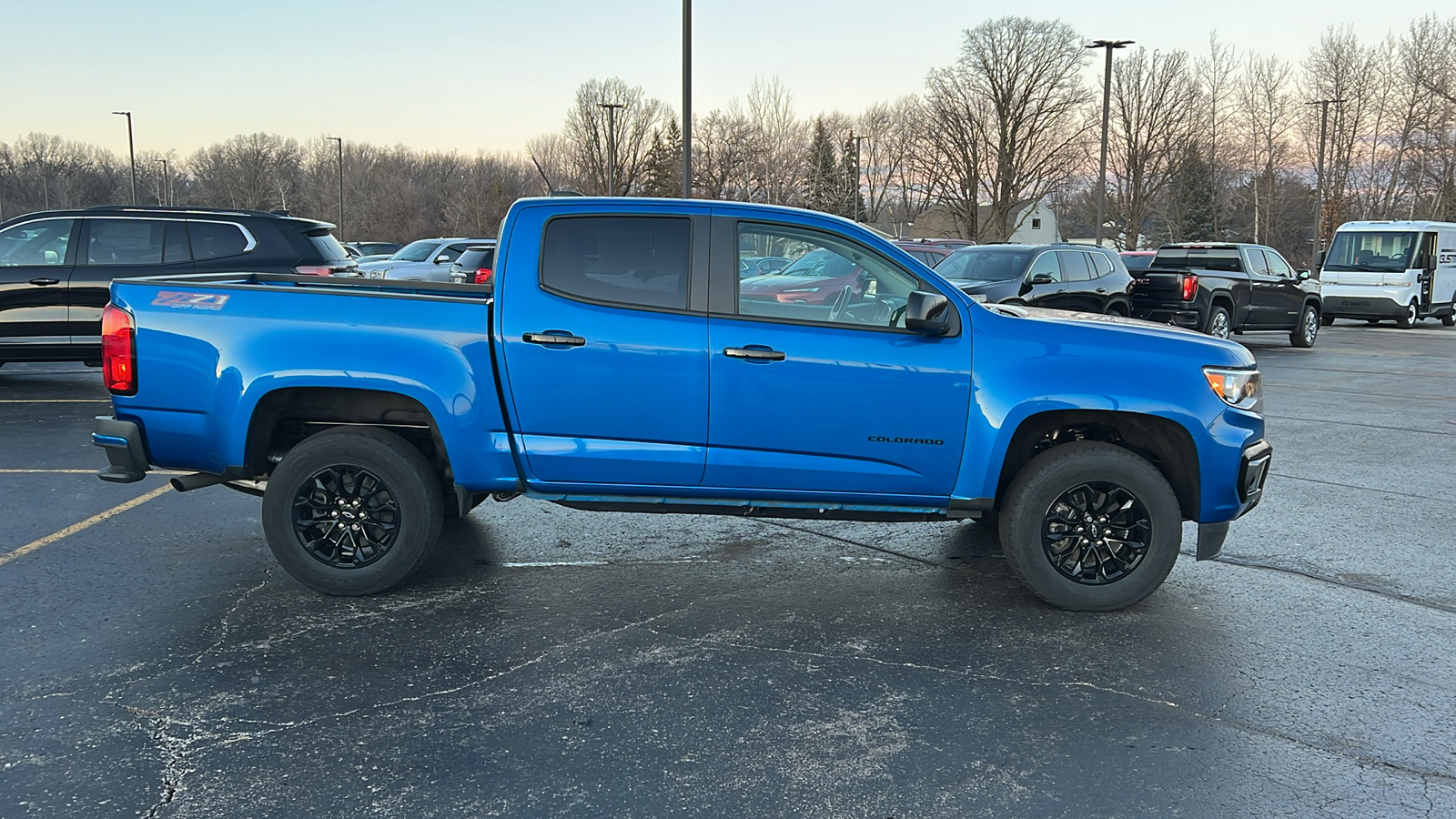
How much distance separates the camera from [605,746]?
352cm

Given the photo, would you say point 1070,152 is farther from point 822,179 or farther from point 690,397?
point 690,397

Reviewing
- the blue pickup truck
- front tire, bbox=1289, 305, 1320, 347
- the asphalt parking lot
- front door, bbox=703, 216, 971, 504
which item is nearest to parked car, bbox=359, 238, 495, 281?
the asphalt parking lot

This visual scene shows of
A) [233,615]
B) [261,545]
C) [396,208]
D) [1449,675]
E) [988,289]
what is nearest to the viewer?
[1449,675]

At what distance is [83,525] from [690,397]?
3909mm

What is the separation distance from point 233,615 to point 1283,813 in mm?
4209

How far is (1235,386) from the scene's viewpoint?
484 cm

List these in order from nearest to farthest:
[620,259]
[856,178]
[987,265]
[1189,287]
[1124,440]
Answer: [620,259] < [1124,440] < [987,265] < [1189,287] < [856,178]

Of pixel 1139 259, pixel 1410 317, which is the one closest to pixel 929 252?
pixel 1139 259

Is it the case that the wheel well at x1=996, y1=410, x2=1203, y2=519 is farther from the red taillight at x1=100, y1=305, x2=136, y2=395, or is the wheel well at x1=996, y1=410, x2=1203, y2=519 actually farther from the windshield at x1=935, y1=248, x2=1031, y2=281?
the windshield at x1=935, y1=248, x2=1031, y2=281

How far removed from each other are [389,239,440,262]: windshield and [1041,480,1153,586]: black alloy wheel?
68.1 ft

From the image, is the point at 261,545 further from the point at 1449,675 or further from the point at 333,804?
the point at 1449,675

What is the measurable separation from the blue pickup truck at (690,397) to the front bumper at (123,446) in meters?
0.01

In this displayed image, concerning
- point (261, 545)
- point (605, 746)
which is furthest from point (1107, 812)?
point (261, 545)

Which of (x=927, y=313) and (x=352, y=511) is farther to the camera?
(x=352, y=511)
